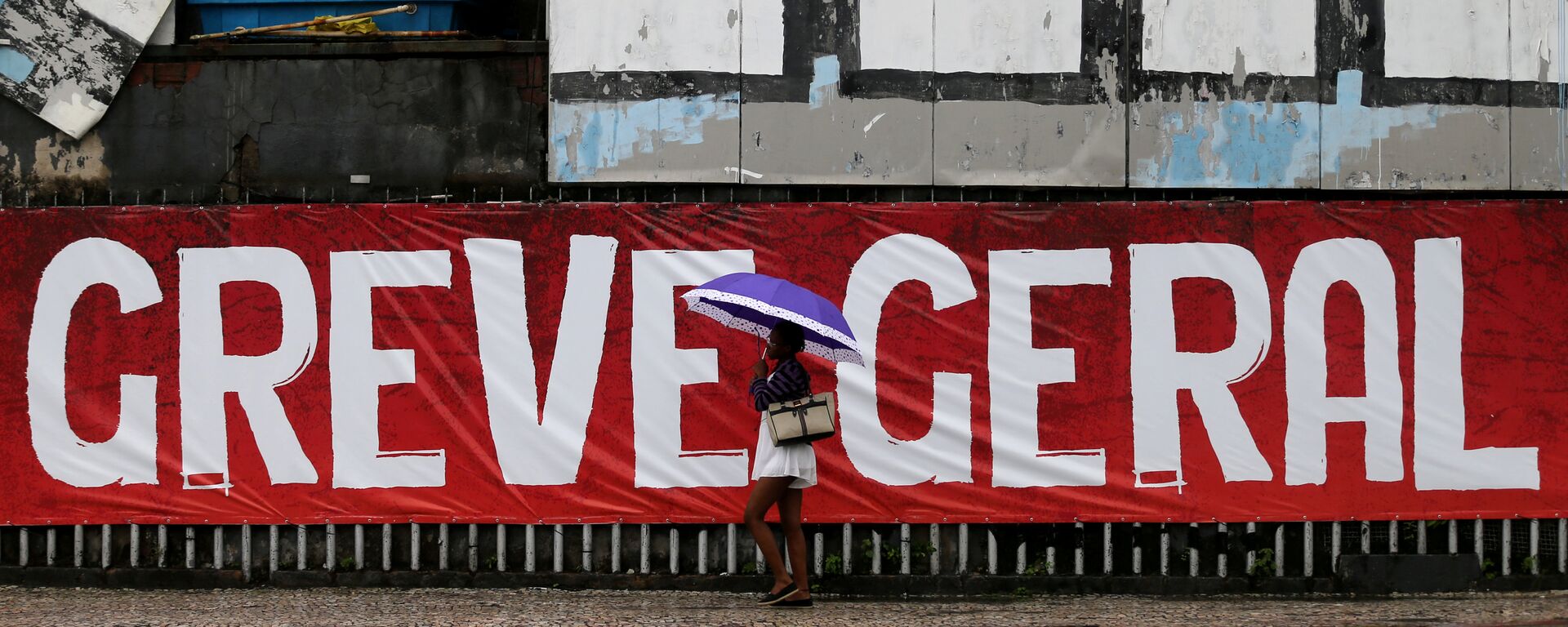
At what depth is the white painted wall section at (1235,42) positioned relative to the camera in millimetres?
9070

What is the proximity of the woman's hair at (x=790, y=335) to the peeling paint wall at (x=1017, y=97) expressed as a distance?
119 centimetres

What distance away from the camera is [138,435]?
8930 millimetres

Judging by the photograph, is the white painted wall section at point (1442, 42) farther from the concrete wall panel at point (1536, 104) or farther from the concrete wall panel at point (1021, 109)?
the concrete wall panel at point (1021, 109)

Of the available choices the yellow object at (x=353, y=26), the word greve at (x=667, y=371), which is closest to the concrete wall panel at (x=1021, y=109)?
the word greve at (x=667, y=371)

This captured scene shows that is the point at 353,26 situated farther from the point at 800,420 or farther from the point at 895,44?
the point at 800,420

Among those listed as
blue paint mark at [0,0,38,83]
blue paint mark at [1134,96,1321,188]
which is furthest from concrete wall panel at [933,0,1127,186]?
blue paint mark at [0,0,38,83]

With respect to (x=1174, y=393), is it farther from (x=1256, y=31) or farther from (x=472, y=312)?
(x=472, y=312)

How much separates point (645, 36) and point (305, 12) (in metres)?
2.12

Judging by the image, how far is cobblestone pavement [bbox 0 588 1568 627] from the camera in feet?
26.1

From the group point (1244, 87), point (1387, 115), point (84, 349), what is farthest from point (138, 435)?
point (1387, 115)

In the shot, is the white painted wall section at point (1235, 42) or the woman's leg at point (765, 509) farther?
the white painted wall section at point (1235, 42)

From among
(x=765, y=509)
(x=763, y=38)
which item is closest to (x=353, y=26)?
(x=763, y=38)

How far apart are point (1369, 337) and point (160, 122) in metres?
7.23

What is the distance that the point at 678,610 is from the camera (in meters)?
8.31
